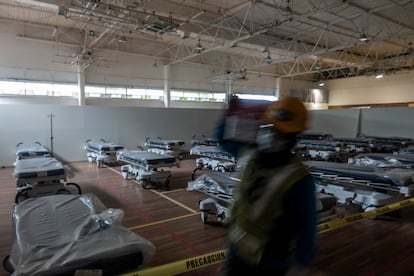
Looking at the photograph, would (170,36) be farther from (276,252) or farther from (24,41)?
(276,252)

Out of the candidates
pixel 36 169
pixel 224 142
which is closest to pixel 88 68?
pixel 36 169

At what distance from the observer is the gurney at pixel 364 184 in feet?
12.4

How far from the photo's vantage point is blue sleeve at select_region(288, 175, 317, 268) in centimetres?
104

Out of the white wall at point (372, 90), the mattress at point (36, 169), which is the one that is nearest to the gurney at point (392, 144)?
the white wall at point (372, 90)

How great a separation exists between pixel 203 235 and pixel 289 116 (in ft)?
8.48

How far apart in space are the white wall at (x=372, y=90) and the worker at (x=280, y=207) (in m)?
15.5

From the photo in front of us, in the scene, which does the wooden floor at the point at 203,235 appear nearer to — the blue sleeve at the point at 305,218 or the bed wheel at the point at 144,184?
the bed wheel at the point at 144,184

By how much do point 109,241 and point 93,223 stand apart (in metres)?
0.37

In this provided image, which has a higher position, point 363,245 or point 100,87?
point 100,87

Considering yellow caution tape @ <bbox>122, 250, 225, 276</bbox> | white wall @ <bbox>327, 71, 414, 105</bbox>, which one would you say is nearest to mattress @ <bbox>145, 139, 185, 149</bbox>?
yellow caution tape @ <bbox>122, 250, 225, 276</bbox>

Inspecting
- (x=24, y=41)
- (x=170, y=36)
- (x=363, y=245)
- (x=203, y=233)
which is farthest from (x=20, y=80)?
(x=363, y=245)

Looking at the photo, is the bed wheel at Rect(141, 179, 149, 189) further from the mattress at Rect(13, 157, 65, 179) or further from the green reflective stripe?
the green reflective stripe

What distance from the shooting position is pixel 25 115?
27.0 feet

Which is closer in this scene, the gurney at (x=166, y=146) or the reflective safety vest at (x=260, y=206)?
the reflective safety vest at (x=260, y=206)
